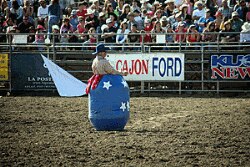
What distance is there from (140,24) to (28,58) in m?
3.93

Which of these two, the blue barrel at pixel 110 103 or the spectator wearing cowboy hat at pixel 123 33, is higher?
the spectator wearing cowboy hat at pixel 123 33

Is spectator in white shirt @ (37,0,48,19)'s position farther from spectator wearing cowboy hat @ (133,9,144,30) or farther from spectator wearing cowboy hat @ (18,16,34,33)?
spectator wearing cowboy hat @ (133,9,144,30)

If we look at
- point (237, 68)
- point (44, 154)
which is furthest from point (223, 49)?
point (44, 154)

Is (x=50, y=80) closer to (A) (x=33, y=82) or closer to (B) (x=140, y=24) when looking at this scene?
(A) (x=33, y=82)

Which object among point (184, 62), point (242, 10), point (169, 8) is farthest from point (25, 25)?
point (242, 10)

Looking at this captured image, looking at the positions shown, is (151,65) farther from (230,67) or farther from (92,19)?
(92,19)

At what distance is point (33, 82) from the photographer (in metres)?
21.9

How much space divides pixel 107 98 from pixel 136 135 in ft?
3.38

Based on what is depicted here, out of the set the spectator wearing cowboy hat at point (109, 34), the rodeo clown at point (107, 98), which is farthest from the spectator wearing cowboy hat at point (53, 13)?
the rodeo clown at point (107, 98)

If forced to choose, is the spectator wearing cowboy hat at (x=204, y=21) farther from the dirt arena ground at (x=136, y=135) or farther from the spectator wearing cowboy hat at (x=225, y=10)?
the dirt arena ground at (x=136, y=135)

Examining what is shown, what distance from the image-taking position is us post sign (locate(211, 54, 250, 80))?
824 inches

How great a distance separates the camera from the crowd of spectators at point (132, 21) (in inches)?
853

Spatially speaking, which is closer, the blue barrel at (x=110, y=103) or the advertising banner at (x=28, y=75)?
the blue barrel at (x=110, y=103)

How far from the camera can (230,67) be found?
2109 cm
